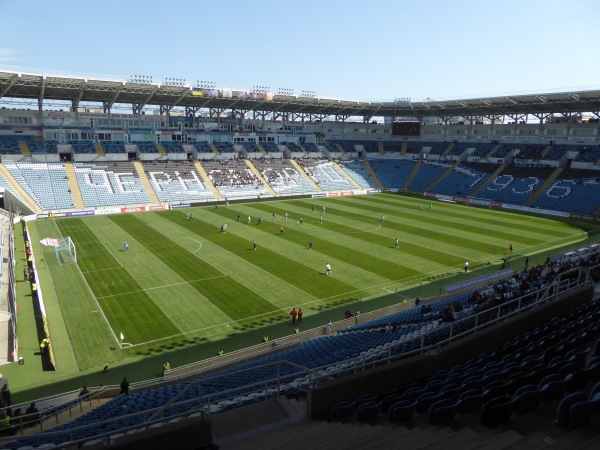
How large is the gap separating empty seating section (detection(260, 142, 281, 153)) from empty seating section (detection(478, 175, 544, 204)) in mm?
38096

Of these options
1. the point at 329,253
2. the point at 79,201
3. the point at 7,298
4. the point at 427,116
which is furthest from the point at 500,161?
the point at 7,298

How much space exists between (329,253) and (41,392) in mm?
24187

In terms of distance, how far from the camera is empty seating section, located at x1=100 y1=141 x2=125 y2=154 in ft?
219

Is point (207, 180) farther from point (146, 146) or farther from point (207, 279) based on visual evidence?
point (207, 279)

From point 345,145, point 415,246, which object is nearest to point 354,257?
point 415,246

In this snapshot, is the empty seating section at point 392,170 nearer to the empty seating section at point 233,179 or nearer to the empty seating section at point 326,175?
the empty seating section at point 326,175

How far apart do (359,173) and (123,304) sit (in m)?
61.6

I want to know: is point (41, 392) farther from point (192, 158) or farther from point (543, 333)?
point (192, 158)

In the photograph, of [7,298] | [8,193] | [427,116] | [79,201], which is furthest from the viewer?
[427,116]

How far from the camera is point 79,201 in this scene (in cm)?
5441

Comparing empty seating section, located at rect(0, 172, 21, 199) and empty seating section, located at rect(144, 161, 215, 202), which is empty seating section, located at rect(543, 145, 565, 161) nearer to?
empty seating section, located at rect(144, 161, 215, 202)

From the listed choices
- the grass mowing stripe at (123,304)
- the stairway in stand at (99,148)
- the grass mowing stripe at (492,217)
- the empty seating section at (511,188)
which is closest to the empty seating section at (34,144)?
the stairway in stand at (99,148)

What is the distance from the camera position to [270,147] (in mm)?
83125

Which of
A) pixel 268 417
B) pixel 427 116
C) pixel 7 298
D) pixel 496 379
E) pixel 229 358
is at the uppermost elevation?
pixel 427 116
